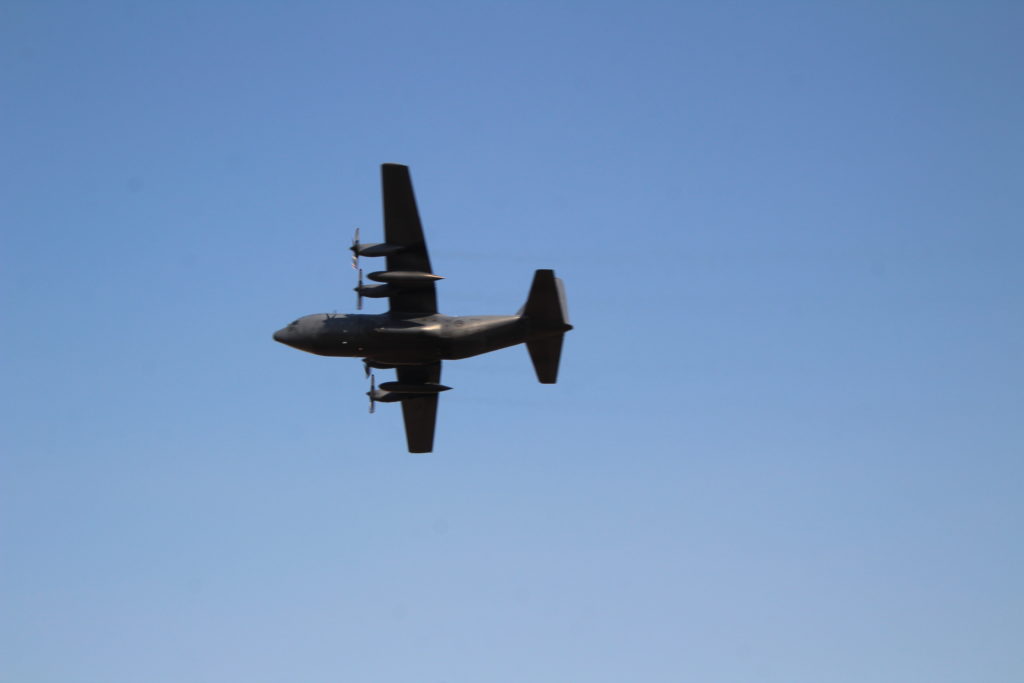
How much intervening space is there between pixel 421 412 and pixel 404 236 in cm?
930

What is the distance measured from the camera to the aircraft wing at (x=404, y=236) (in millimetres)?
55656

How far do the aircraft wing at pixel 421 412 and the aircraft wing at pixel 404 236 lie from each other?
4152 millimetres

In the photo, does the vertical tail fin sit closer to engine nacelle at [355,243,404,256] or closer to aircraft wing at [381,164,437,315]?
aircraft wing at [381,164,437,315]

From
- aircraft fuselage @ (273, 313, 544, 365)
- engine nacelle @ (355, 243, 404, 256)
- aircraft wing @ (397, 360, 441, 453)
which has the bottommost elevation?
aircraft wing @ (397, 360, 441, 453)

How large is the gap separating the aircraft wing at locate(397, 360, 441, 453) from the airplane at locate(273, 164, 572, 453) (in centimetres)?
234

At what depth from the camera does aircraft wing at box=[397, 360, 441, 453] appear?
59906 mm

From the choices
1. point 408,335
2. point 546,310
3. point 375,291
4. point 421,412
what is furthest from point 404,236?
point 421,412

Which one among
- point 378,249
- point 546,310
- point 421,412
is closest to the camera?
point 546,310

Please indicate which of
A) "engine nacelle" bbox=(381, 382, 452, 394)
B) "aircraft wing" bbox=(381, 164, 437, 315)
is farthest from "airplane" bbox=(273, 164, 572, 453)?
"engine nacelle" bbox=(381, 382, 452, 394)

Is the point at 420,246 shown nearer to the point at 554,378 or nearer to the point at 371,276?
the point at 371,276

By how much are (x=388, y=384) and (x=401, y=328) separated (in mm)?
4754

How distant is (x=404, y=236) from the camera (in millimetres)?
56312

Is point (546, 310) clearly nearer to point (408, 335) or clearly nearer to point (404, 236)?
point (408, 335)

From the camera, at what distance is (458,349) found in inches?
2203
